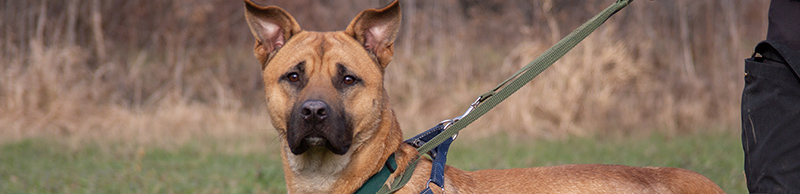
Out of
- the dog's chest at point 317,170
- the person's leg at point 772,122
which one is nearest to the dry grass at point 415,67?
the dog's chest at point 317,170

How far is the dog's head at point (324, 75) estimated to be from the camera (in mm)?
3127

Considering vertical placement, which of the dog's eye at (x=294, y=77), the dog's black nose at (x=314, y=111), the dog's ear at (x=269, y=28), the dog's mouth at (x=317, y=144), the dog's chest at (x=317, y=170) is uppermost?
the dog's ear at (x=269, y=28)

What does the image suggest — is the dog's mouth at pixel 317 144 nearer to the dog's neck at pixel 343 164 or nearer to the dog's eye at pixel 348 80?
the dog's neck at pixel 343 164

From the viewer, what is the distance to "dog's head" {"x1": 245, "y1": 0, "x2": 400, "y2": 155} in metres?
3.13

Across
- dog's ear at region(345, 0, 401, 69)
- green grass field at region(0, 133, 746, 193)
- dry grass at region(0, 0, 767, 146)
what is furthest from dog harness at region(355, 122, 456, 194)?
dry grass at region(0, 0, 767, 146)

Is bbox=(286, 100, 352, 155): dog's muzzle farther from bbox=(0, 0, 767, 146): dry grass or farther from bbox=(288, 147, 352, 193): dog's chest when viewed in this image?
bbox=(0, 0, 767, 146): dry grass

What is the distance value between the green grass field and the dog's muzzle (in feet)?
10.1

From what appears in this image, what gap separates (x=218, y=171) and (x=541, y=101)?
602 centimetres

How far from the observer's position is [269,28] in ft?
11.5

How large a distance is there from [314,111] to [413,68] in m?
10.4

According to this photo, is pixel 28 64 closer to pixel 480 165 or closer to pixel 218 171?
pixel 218 171

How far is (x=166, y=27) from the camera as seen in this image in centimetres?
1373

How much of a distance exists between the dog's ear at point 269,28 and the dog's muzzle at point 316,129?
1.78 ft

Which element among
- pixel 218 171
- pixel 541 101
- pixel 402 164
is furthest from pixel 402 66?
pixel 402 164
